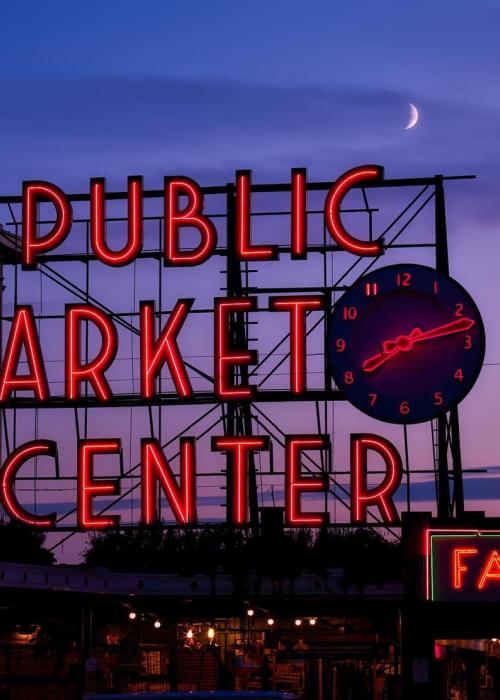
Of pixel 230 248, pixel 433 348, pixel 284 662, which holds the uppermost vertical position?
pixel 230 248

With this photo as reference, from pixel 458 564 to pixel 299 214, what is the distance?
1376 cm

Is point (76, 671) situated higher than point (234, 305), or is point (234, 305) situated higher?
point (234, 305)

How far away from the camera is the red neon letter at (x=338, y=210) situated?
34125 mm

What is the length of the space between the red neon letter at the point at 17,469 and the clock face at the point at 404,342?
6937 millimetres

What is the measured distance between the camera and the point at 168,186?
3488 cm

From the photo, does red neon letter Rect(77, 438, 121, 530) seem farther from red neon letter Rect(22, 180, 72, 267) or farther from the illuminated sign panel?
the illuminated sign panel

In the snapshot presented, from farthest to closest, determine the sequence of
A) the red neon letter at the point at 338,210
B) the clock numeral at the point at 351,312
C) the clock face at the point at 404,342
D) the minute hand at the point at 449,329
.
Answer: the red neon letter at the point at 338,210, the clock numeral at the point at 351,312, the minute hand at the point at 449,329, the clock face at the point at 404,342

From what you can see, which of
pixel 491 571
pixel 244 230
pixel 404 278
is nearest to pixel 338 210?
pixel 244 230

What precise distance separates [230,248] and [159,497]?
6.20 m

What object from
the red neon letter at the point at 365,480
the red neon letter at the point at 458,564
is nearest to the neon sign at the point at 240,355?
the red neon letter at the point at 365,480

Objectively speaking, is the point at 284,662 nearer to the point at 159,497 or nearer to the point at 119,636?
the point at 119,636

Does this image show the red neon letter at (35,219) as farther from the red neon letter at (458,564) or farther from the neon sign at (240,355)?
the red neon letter at (458,564)

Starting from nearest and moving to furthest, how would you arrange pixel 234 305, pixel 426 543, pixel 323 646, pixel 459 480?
pixel 426 543 → pixel 459 480 → pixel 234 305 → pixel 323 646

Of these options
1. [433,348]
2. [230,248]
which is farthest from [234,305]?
[433,348]
